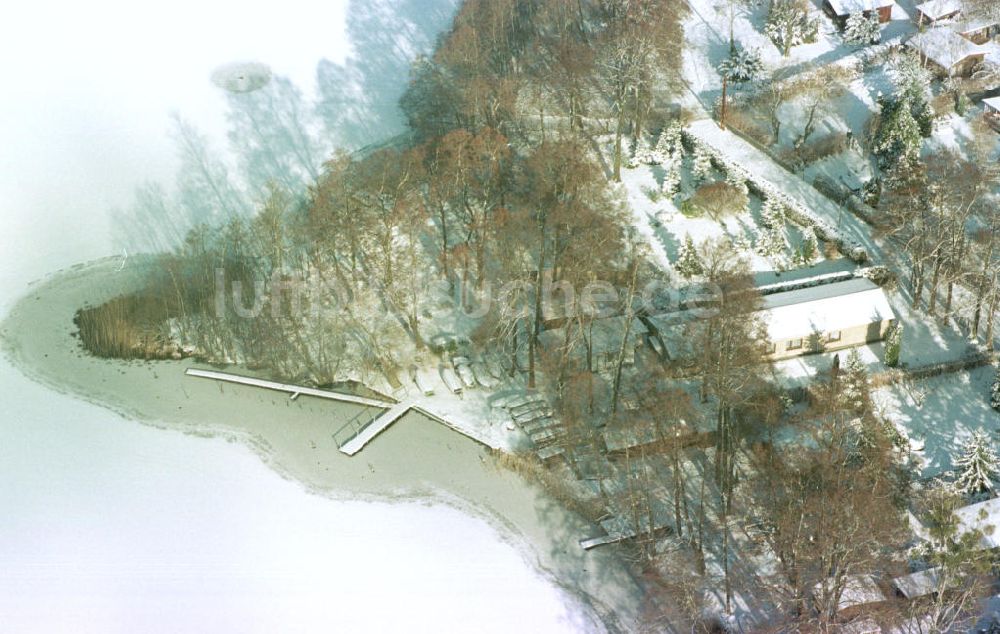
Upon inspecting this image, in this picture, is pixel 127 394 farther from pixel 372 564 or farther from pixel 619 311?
pixel 619 311

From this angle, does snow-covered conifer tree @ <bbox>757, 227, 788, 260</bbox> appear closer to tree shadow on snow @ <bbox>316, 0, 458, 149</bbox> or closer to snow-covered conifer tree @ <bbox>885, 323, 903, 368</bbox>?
snow-covered conifer tree @ <bbox>885, 323, 903, 368</bbox>

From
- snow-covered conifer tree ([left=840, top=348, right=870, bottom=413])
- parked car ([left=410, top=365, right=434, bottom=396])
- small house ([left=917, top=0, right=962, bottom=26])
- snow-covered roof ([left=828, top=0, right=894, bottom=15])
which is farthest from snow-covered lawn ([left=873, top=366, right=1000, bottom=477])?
snow-covered roof ([left=828, top=0, right=894, bottom=15])

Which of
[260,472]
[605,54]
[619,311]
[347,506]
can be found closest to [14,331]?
[260,472]

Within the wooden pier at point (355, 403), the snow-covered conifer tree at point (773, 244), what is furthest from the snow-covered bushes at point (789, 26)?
the wooden pier at point (355, 403)

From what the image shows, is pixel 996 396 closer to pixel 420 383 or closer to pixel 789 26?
pixel 420 383

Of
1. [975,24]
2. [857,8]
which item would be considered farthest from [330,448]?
[975,24]

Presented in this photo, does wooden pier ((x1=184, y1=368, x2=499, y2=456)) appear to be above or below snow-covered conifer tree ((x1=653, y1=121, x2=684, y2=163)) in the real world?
below

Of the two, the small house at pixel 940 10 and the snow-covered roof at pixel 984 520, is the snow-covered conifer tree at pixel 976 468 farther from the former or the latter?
the small house at pixel 940 10

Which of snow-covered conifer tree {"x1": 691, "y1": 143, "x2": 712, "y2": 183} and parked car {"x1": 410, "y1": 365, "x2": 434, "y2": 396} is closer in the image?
parked car {"x1": 410, "y1": 365, "x2": 434, "y2": 396}
